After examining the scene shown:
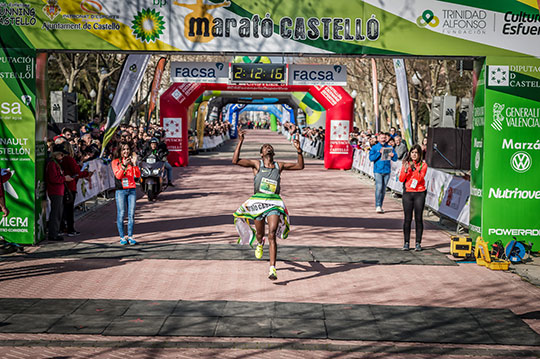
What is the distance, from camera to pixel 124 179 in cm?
1202

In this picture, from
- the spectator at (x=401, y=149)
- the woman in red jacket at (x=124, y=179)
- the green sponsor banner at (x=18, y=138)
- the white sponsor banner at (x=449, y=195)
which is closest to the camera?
the green sponsor banner at (x=18, y=138)

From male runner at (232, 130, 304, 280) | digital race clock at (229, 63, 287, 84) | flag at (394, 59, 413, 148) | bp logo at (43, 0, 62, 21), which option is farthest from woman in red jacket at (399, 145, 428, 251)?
digital race clock at (229, 63, 287, 84)

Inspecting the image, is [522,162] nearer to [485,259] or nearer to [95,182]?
[485,259]

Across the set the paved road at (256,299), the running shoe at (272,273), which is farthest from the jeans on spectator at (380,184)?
the running shoe at (272,273)

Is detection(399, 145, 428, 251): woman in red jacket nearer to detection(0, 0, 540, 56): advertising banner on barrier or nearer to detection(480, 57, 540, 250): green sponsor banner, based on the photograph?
detection(480, 57, 540, 250): green sponsor banner

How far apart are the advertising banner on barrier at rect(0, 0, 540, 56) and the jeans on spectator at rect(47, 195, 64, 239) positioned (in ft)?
8.54

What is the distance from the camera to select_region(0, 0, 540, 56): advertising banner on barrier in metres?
11.5

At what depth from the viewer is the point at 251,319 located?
754cm

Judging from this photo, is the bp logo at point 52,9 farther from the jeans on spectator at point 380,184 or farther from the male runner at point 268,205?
the jeans on spectator at point 380,184

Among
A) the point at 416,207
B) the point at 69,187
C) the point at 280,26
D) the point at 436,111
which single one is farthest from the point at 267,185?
the point at 436,111

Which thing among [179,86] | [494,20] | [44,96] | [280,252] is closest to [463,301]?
[280,252]

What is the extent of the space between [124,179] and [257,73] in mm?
11356

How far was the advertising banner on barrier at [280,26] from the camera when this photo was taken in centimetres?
1147

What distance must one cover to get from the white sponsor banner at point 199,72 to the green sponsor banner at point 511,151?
12.4 metres
